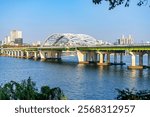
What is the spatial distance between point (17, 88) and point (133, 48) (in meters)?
62.8

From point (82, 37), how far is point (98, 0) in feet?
417

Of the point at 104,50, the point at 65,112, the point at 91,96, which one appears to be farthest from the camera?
the point at 104,50

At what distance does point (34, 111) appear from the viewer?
642cm

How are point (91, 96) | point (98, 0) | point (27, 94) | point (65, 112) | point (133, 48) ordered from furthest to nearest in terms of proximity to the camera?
1. point (133, 48)
2. point (91, 96)
3. point (98, 0)
4. point (27, 94)
5. point (65, 112)

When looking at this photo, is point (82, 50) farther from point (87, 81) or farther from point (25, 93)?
point (25, 93)

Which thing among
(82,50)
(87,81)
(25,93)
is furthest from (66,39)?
(25,93)

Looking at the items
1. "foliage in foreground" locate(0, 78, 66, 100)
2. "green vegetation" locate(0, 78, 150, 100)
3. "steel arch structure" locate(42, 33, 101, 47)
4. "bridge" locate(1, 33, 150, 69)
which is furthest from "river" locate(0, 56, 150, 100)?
"steel arch structure" locate(42, 33, 101, 47)

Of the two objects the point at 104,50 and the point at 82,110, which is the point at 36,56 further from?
the point at 82,110

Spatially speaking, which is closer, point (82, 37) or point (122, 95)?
point (122, 95)

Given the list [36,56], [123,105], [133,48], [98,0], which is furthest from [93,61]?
[123,105]

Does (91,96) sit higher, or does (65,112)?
(65,112)

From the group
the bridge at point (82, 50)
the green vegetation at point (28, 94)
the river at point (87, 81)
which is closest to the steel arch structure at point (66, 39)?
the bridge at point (82, 50)

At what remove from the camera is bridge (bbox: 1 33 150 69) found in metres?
72.8

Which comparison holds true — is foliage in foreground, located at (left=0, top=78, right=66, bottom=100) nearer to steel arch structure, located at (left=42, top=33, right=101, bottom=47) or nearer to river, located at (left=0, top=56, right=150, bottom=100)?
river, located at (left=0, top=56, right=150, bottom=100)
